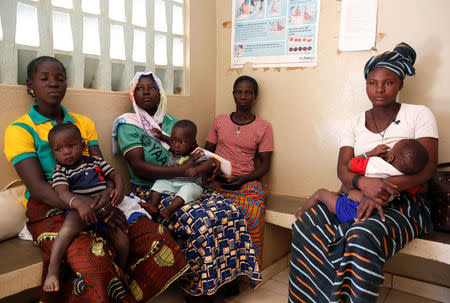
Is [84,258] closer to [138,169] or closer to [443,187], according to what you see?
[138,169]

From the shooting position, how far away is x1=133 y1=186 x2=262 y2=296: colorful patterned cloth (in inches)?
82.7

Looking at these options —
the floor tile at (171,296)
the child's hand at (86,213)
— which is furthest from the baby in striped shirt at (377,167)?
the child's hand at (86,213)

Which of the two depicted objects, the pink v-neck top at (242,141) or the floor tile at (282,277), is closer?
the floor tile at (282,277)

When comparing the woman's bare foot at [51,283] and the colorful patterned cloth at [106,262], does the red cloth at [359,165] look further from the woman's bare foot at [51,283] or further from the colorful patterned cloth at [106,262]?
the woman's bare foot at [51,283]

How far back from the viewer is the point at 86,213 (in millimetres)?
1672

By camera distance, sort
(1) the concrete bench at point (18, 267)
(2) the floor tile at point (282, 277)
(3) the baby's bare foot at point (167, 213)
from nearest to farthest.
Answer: (1) the concrete bench at point (18, 267) → (3) the baby's bare foot at point (167, 213) → (2) the floor tile at point (282, 277)

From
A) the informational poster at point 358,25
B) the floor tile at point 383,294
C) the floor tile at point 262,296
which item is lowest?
the floor tile at point 383,294

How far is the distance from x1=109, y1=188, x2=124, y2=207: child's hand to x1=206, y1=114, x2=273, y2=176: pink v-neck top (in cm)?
123

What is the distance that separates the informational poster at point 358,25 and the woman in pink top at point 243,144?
2.80 ft

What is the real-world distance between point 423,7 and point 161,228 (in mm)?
2405

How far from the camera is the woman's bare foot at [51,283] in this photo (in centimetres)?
157

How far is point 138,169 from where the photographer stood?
2.38 metres

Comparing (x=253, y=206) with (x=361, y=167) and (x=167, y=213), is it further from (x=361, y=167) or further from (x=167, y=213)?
A: (x=361, y=167)

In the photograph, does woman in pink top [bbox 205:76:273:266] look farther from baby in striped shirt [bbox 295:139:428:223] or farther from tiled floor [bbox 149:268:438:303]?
baby in striped shirt [bbox 295:139:428:223]
